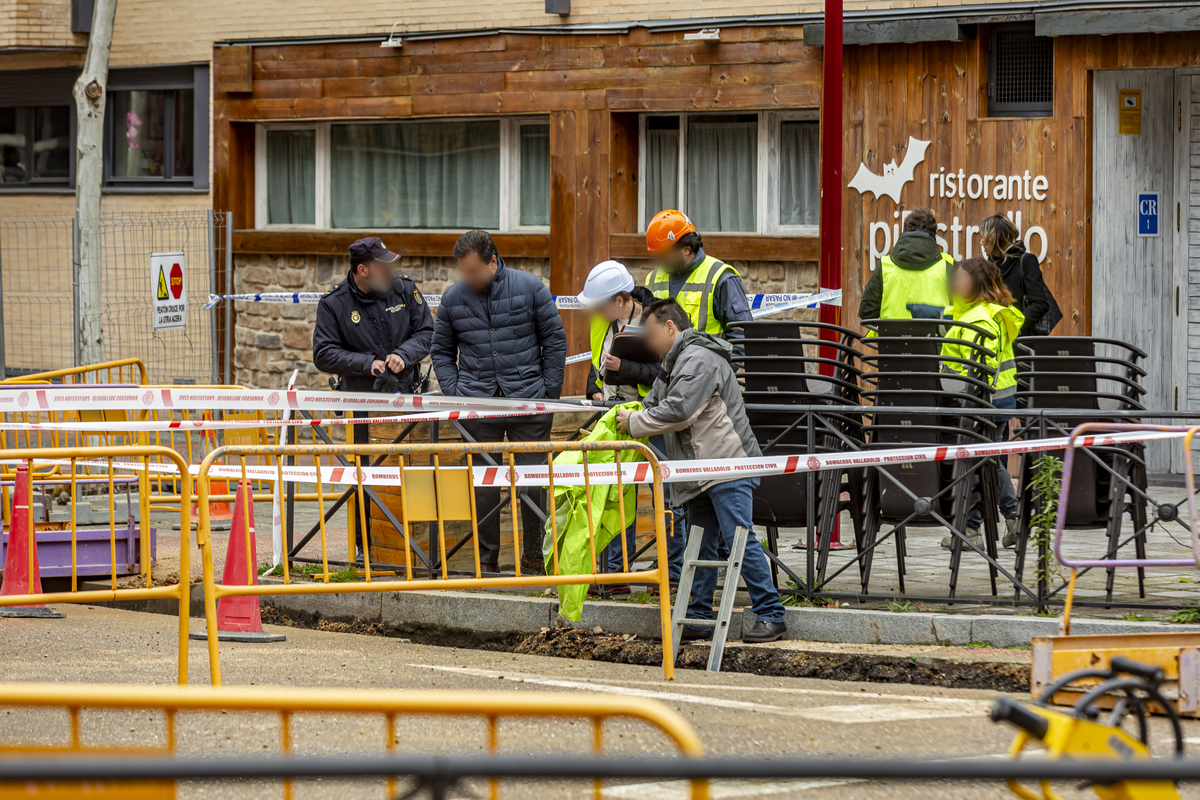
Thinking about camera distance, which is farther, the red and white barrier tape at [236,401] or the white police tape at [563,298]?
the white police tape at [563,298]

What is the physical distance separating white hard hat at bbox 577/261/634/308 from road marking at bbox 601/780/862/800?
3744mm

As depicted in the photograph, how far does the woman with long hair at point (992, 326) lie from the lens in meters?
8.68

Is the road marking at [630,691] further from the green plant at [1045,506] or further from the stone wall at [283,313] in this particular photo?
the stone wall at [283,313]

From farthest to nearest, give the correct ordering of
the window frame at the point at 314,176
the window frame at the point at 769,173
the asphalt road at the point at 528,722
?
the window frame at the point at 314,176, the window frame at the point at 769,173, the asphalt road at the point at 528,722

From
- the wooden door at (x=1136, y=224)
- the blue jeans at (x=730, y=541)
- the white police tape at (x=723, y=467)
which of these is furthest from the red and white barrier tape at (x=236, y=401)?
the wooden door at (x=1136, y=224)

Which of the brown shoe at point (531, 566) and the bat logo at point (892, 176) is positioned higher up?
the bat logo at point (892, 176)

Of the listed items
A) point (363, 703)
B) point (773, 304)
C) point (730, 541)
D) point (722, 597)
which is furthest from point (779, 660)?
point (773, 304)

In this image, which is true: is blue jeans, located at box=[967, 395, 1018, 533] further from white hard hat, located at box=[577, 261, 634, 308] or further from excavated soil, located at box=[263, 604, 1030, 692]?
white hard hat, located at box=[577, 261, 634, 308]

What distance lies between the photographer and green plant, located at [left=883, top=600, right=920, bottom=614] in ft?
24.5

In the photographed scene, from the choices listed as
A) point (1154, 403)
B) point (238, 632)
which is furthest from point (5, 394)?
point (1154, 403)

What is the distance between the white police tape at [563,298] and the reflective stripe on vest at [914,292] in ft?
1.68

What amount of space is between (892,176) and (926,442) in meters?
5.72

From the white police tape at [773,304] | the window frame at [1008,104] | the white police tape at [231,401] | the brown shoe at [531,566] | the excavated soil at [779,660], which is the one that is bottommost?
the excavated soil at [779,660]

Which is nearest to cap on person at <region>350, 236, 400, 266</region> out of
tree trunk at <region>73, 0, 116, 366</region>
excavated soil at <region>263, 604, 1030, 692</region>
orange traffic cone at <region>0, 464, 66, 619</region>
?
orange traffic cone at <region>0, 464, 66, 619</region>
